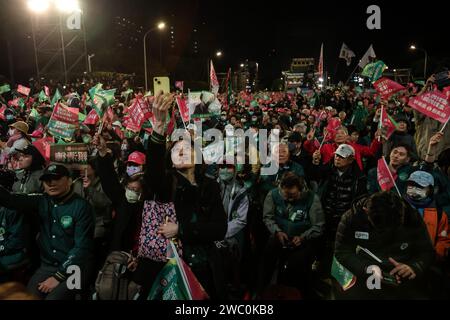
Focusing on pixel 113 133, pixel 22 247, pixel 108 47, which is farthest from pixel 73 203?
pixel 108 47

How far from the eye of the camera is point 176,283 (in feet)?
9.68

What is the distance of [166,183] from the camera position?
3441mm

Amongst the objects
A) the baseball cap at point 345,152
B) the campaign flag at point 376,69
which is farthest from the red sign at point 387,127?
the campaign flag at point 376,69

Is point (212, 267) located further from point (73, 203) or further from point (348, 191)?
point (348, 191)

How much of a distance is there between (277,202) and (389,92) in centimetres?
628

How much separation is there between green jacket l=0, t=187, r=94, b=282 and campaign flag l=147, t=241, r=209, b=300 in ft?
4.46

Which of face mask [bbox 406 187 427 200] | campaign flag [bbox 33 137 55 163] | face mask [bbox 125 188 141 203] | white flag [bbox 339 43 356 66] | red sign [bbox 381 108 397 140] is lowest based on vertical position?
face mask [bbox 406 187 427 200]

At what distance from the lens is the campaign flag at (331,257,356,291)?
402 centimetres

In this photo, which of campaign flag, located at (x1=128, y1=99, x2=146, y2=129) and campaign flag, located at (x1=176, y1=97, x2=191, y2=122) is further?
campaign flag, located at (x1=176, y1=97, x2=191, y2=122)

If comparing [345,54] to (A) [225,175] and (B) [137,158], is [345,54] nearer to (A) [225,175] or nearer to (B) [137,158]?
(A) [225,175]

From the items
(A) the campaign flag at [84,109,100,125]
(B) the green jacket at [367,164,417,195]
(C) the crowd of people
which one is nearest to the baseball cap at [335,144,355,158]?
(C) the crowd of people

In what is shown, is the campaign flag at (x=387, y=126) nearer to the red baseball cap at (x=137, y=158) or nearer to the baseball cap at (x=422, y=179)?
the baseball cap at (x=422, y=179)

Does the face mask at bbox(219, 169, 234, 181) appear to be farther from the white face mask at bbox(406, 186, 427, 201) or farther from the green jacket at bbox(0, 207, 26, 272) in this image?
the green jacket at bbox(0, 207, 26, 272)

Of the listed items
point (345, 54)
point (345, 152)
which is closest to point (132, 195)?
point (345, 152)
